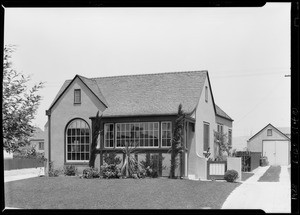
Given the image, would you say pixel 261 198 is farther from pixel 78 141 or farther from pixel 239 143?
pixel 239 143

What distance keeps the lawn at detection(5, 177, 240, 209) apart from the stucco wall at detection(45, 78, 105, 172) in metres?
4.75

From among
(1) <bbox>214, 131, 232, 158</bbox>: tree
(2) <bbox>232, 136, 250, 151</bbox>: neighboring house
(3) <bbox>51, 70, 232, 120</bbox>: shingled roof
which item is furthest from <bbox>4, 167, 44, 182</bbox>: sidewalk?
(2) <bbox>232, 136, 250, 151</bbox>: neighboring house

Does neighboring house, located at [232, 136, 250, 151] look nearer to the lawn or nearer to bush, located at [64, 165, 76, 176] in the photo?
bush, located at [64, 165, 76, 176]

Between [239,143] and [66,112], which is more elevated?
[66,112]

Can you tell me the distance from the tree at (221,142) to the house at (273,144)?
43.1 ft

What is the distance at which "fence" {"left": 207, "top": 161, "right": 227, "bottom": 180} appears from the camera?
20969 millimetres

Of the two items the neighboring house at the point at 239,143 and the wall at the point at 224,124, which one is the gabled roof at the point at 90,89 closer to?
the wall at the point at 224,124

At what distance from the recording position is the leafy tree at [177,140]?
69.1ft

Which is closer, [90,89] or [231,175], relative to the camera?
[231,175]

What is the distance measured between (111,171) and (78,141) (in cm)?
404

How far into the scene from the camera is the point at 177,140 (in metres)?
21.2

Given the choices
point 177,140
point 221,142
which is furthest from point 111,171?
point 221,142
